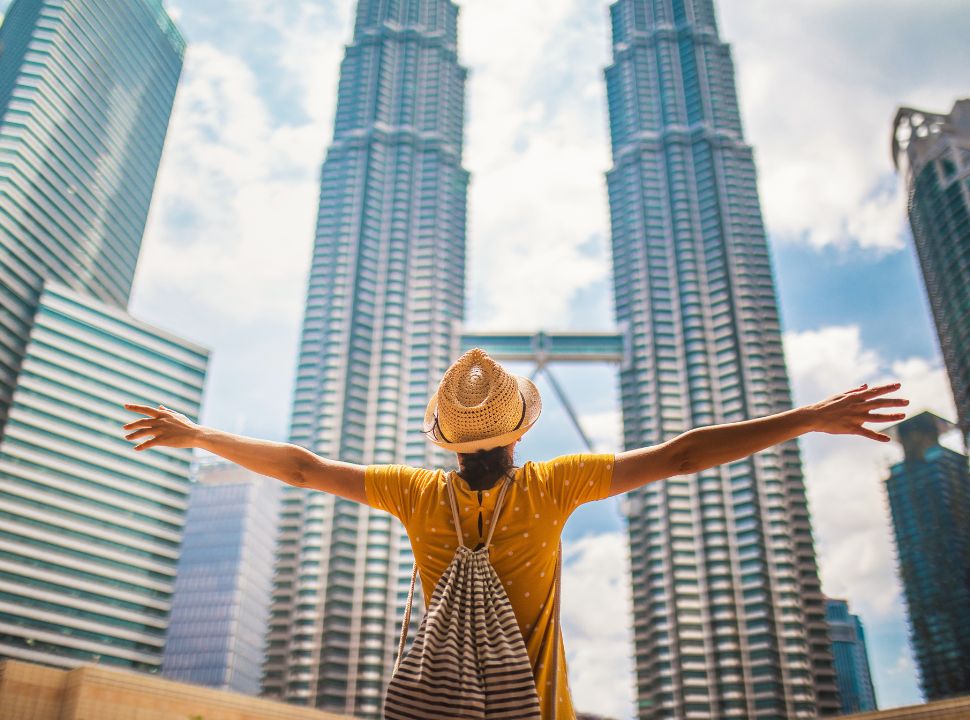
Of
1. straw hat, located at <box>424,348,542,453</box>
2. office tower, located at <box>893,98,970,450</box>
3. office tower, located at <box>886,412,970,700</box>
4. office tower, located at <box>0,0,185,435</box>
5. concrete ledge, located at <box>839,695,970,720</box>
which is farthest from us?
office tower, located at <box>886,412,970,700</box>

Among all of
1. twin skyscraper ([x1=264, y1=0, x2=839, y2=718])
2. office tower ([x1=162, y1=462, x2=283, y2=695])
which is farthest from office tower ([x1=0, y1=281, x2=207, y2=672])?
office tower ([x1=162, y1=462, x2=283, y2=695])

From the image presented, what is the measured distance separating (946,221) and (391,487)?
3453 inches

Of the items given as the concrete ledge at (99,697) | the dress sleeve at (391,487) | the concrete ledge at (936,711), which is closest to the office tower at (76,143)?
the concrete ledge at (99,697)

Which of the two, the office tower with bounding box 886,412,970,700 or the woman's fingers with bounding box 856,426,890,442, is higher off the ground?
the office tower with bounding box 886,412,970,700

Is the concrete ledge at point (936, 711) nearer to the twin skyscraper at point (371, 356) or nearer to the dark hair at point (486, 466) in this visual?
the dark hair at point (486, 466)

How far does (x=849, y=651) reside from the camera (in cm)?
19212

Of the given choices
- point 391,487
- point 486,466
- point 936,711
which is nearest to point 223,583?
point 936,711

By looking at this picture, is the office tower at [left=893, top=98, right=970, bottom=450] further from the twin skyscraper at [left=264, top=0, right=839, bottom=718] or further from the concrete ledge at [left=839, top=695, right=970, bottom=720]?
the concrete ledge at [left=839, top=695, right=970, bottom=720]

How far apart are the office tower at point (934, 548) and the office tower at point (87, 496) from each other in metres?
93.7

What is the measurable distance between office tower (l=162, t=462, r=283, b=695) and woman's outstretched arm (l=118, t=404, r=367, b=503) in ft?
381

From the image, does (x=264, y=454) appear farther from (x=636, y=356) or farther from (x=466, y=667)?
(x=636, y=356)

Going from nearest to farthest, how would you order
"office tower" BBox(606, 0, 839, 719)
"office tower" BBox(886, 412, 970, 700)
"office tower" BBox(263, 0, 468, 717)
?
1. "office tower" BBox(606, 0, 839, 719)
2. "office tower" BBox(263, 0, 468, 717)
3. "office tower" BBox(886, 412, 970, 700)

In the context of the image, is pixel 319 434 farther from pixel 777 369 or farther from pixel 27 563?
pixel 777 369

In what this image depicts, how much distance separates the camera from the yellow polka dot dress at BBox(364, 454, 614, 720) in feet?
8.78
